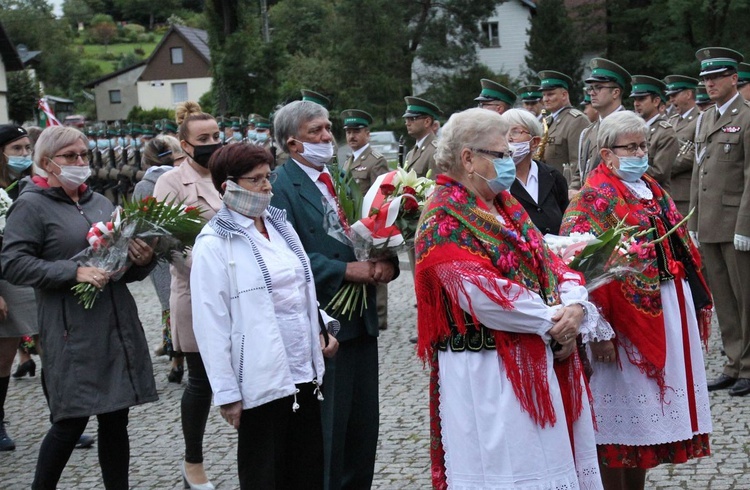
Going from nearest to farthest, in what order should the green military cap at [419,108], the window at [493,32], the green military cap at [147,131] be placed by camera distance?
the green military cap at [419,108]
the green military cap at [147,131]
the window at [493,32]

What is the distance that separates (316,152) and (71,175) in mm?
1253

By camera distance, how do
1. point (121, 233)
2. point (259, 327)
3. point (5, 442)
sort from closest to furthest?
point (259, 327) < point (121, 233) < point (5, 442)

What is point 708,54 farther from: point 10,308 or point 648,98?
point 10,308

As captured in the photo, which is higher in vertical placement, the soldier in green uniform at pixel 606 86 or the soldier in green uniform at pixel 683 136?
the soldier in green uniform at pixel 606 86

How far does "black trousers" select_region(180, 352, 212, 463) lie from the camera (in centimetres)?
576

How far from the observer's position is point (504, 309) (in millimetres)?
3920

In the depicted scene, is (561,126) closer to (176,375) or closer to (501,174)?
(176,375)

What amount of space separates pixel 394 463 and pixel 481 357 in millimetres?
2410

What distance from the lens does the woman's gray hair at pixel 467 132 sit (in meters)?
4.10

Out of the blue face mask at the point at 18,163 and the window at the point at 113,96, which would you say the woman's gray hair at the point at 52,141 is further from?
the window at the point at 113,96

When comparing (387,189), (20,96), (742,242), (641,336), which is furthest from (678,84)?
(20,96)

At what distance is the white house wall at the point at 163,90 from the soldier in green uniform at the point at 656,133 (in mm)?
78408

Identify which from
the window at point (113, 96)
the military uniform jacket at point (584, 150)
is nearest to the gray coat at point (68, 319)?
the military uniform jacket at point (584, 150)

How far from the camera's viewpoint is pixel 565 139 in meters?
9.26
